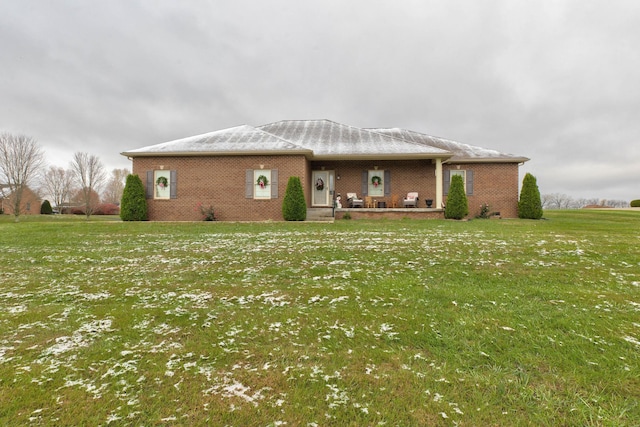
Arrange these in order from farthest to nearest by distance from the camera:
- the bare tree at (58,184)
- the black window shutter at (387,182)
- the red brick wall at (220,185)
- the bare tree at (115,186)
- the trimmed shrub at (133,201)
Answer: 1. the bare tree at (115,186)
2. the bare tree at (58,184)
3. the black window shutter at (387,182)
4. the red brick wall at (220,185)
5. the trimmed shrub at (133,201)

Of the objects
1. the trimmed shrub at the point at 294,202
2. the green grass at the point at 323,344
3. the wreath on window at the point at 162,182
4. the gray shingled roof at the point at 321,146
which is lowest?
the green grass at the point at 323,344

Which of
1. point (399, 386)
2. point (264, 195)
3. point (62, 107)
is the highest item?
point (62, 107)

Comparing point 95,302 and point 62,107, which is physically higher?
point 62,107

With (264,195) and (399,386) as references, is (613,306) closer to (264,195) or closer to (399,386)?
(399,386)

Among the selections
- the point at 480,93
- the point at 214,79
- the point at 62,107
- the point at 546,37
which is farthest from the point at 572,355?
the point at 62,107

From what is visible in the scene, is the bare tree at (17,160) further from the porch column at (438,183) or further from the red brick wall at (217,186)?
the porch column at (438,183)

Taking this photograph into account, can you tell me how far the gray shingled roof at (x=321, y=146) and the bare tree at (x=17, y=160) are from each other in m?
17.0

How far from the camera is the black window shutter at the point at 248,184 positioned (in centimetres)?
1435

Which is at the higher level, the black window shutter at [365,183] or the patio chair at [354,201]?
the black window shutter at [365,183]

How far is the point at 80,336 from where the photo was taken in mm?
Answer: 2533

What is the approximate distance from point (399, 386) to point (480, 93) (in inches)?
997

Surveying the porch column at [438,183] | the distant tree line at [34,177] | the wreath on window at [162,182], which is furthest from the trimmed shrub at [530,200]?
the distant tree line at [34,177]

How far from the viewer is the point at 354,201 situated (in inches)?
594

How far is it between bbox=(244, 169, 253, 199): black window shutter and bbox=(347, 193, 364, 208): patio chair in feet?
16.3
